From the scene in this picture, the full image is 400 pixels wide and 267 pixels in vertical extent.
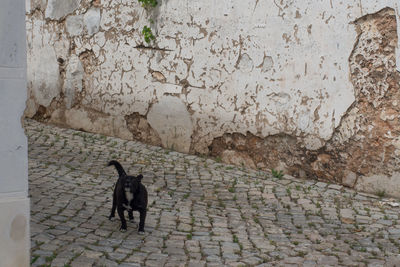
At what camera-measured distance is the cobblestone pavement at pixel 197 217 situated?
4.62 meters

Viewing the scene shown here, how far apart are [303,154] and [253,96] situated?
105 cm

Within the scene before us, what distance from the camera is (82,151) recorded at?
8.05 meters

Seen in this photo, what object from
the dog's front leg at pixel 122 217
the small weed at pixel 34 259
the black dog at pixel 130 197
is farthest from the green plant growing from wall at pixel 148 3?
the small weed at pixel 34 259

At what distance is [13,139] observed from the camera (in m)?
3.71

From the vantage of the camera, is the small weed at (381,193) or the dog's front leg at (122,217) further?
the small weed at (381,193)

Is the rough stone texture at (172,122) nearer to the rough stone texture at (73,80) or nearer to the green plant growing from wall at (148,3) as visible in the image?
the green plant growing from wall at (148,3)

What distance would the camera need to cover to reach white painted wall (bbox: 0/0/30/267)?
3631 millimetres

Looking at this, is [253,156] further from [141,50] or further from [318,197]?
[141,50]

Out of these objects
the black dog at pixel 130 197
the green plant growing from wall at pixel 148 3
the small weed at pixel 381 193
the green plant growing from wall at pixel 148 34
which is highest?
the green plant growing from wall at pixel 148 3

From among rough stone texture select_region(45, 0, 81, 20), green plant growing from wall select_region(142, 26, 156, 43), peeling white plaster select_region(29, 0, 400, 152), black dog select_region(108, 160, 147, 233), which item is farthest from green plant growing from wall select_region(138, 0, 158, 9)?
black dog select_region(108, 160, 147, 233)

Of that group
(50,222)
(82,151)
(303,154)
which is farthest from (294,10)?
(50,222)

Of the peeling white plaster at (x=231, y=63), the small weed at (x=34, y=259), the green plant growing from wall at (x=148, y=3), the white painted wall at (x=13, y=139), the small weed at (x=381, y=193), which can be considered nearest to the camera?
the white painted wall at (x=13, y=139)

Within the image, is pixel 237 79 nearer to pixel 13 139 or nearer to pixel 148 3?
pixel 148 3

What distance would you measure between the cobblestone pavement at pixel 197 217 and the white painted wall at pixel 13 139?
1.61ft
